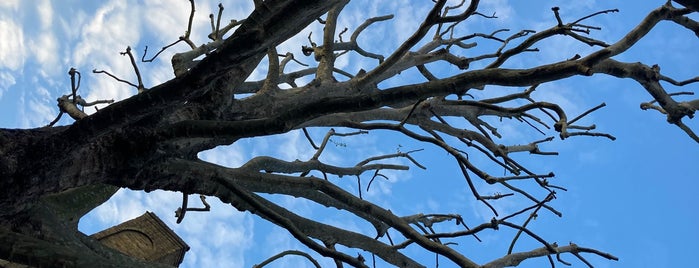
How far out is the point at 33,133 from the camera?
2881 mm

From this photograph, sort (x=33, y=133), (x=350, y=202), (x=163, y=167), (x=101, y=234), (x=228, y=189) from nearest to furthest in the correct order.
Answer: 1. (x=33, y=133)
2. (x=163, y=167)
3. (x=228, y=189)
4. (x=350, y=202)
5. (x=101, y=234)

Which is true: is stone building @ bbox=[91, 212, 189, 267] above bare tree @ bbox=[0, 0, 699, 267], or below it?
above

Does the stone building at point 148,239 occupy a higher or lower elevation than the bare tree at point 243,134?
higher

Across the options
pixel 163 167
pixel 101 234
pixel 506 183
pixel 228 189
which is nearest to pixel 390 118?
pixel 506 183

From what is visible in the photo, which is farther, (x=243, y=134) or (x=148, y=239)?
(x=148, y=239)

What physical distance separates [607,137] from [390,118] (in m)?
2.13

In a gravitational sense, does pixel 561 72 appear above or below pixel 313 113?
above

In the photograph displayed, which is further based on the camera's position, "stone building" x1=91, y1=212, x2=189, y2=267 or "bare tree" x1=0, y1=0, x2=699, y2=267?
"stone building" x1=91, y1=212, x2=189, y2=267

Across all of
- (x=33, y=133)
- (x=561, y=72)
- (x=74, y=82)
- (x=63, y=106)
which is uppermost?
(x=63, y=106)

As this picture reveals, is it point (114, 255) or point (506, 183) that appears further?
point (506, 183)

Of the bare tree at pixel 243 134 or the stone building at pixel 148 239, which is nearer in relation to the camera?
the bare tree at pixel 243 134

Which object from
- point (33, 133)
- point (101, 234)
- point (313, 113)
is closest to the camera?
point (313, 113)

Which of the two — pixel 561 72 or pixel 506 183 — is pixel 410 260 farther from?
pixel 561 72

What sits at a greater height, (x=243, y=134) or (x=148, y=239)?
(x=148, y=239)
